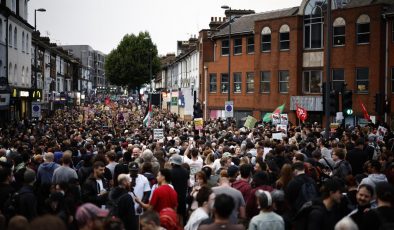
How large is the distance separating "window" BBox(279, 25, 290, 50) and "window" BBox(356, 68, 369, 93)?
6.18m

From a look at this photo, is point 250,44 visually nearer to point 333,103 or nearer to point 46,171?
point 333,103

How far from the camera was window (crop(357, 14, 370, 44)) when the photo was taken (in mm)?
37250

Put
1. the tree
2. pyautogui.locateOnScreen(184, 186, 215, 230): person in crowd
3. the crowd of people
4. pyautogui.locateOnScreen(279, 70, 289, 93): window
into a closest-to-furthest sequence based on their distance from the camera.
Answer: the crowd of people
pyautogui.locateOnScreen(184, 186, 215, 230): person in crowd
pyautogui.locateOnScreen(279, 70, 289, 93): window
the tree

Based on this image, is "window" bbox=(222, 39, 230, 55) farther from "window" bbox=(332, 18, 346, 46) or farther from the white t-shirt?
the white t-shirt

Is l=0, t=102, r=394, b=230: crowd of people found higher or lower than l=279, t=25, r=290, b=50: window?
lower

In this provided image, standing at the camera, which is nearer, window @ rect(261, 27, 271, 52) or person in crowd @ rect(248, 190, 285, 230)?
person in crowd @ rect(248, 190, 285, 230)

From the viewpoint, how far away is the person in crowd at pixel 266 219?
7.70m

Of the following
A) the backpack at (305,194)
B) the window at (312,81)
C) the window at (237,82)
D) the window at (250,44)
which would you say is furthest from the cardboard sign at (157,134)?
the window at (237,82)

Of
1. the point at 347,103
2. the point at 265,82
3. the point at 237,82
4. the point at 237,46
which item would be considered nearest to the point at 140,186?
the point at 347,103

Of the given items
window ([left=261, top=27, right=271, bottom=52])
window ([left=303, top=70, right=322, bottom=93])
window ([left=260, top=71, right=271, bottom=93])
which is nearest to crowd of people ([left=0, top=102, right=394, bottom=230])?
window ([left=303, top=70, right=322, bottom=93])

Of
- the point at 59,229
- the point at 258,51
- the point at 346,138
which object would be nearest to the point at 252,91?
the point at 258,51

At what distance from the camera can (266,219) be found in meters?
7.74

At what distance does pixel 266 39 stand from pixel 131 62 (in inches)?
2358

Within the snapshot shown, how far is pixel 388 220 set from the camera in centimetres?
776
